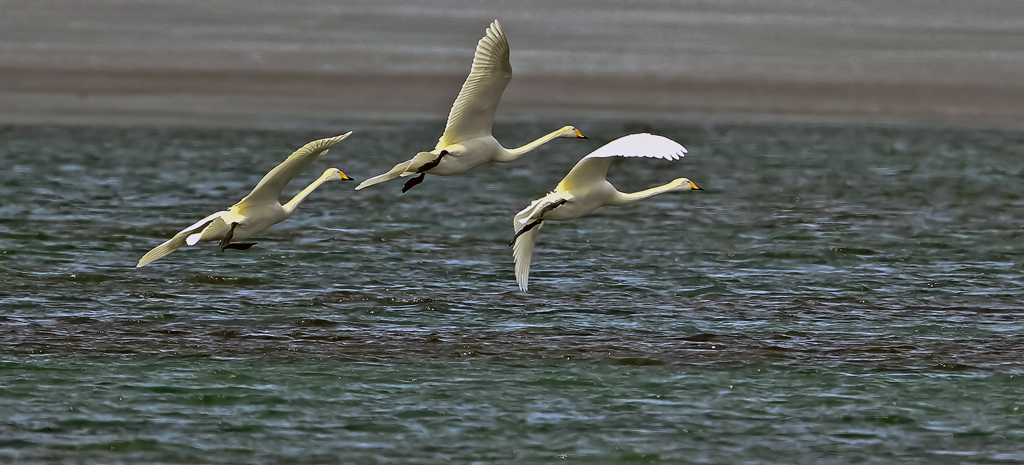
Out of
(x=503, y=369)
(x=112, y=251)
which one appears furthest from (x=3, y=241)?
(x=503, y=369)

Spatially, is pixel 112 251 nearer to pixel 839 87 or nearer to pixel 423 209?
pixel 423 209

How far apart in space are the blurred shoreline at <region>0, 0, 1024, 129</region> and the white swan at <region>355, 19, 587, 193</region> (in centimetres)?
1813

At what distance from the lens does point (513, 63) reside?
35781mm

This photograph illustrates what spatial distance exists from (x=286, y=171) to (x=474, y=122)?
2218 millimetres

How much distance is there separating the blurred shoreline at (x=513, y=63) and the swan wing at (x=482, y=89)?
714 inches

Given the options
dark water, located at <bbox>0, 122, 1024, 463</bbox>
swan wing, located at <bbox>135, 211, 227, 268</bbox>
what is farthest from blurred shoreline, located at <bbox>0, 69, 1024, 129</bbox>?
swan wing, located at <bbox>135, 211, 227, 268</bbox>

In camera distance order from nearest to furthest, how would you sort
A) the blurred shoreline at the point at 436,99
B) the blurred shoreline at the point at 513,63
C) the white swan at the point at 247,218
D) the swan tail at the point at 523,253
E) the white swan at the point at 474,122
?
the white swan at the point at 247,218 < the white swan at the point at 474,122 < the swan tail at the point at 523,253 < the blurred shoreline at the point at 436,99 < the blurred shoreline at the point at 513,63

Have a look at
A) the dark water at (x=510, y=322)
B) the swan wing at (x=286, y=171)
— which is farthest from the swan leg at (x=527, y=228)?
the swan wing at (x=286, y=171)

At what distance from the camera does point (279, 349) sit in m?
18.1

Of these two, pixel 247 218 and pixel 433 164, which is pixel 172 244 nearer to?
pixel 247 218

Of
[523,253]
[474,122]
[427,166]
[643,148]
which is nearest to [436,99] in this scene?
[523,253]

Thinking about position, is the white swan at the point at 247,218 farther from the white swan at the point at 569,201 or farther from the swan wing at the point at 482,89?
the white swan at the point at 569,201

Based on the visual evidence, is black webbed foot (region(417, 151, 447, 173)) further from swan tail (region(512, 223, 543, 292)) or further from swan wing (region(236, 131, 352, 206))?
swan tail (region(512, 223, 543, 292))

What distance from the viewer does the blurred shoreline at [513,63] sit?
3534cm
